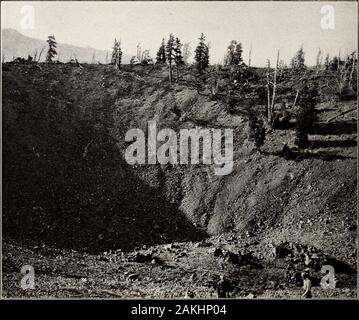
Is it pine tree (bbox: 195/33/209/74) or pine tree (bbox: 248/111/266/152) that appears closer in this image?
pine tree (bbox: 248/111/266/152)

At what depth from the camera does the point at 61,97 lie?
143 ft

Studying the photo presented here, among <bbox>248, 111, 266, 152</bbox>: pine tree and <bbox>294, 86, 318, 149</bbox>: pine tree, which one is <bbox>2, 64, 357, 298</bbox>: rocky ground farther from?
<bbox>248, 111, 266, 152</bbox>: pine tree

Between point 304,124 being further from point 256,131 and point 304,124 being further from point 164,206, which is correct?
point 164,206

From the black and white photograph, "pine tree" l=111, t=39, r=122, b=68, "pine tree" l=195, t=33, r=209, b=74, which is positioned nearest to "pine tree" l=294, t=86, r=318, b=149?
the black and white photograph

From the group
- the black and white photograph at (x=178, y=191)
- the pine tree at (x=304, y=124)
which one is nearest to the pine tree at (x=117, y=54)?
the black and white photograph at (x=178, y=191)

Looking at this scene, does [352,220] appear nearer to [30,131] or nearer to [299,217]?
[299,217]

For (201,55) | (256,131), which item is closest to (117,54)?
(201,55)

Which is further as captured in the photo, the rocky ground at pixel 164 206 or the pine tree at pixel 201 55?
the pine tree at pixel 201 55

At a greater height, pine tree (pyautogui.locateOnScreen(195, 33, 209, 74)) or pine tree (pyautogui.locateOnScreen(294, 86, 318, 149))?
A: pine tree (pyautogui.locateOnScreen(195, 33, 209, 74))

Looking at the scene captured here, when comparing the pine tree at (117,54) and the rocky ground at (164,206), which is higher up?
the pine tree at (117,54)

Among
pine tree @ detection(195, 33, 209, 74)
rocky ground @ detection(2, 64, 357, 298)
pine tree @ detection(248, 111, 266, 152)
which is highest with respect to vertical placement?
pine tree @ detection(195, 33, 209, 74)

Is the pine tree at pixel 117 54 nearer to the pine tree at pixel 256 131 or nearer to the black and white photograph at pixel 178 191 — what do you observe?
the black and white photograph at pixel 178 191

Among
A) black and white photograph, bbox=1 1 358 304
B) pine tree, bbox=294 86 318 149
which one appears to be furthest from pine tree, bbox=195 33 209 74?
pine tree, bbox=294 86 318 149
